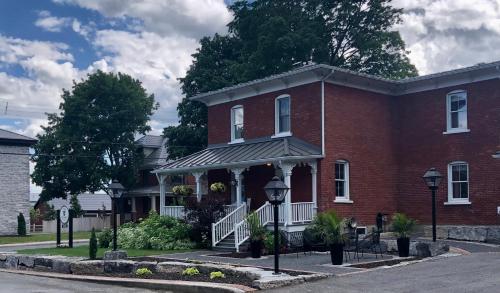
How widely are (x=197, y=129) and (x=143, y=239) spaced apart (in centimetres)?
1745

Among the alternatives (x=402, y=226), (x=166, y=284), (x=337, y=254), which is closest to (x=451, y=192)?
(x=402, y=226)

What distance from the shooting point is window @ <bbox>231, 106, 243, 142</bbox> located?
28.6 meters

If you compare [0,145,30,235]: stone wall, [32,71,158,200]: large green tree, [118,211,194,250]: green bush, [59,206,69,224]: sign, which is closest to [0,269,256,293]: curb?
[118,211,194,250]: green bush

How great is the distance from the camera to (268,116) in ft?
88.1

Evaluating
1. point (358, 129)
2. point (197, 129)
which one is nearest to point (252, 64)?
point (197, 129)

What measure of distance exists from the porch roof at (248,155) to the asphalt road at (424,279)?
7682mm

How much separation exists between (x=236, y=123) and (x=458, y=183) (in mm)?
9847

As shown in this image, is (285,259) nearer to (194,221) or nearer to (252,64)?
(194,221)

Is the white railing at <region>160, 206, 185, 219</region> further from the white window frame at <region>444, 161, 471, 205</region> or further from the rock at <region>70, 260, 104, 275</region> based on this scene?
the white window frame at <region>444, 161, 471, 205</region>

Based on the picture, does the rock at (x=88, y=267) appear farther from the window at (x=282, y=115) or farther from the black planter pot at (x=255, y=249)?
the window at (x=282, y=115)

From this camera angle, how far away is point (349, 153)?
25.0m

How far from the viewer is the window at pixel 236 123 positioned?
93.8 ft

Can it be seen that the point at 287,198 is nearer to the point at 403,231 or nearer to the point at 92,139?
the point at 403,231

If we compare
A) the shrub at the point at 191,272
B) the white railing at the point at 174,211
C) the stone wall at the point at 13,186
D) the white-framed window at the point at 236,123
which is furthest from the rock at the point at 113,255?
the stone wall at the point at 13,186
